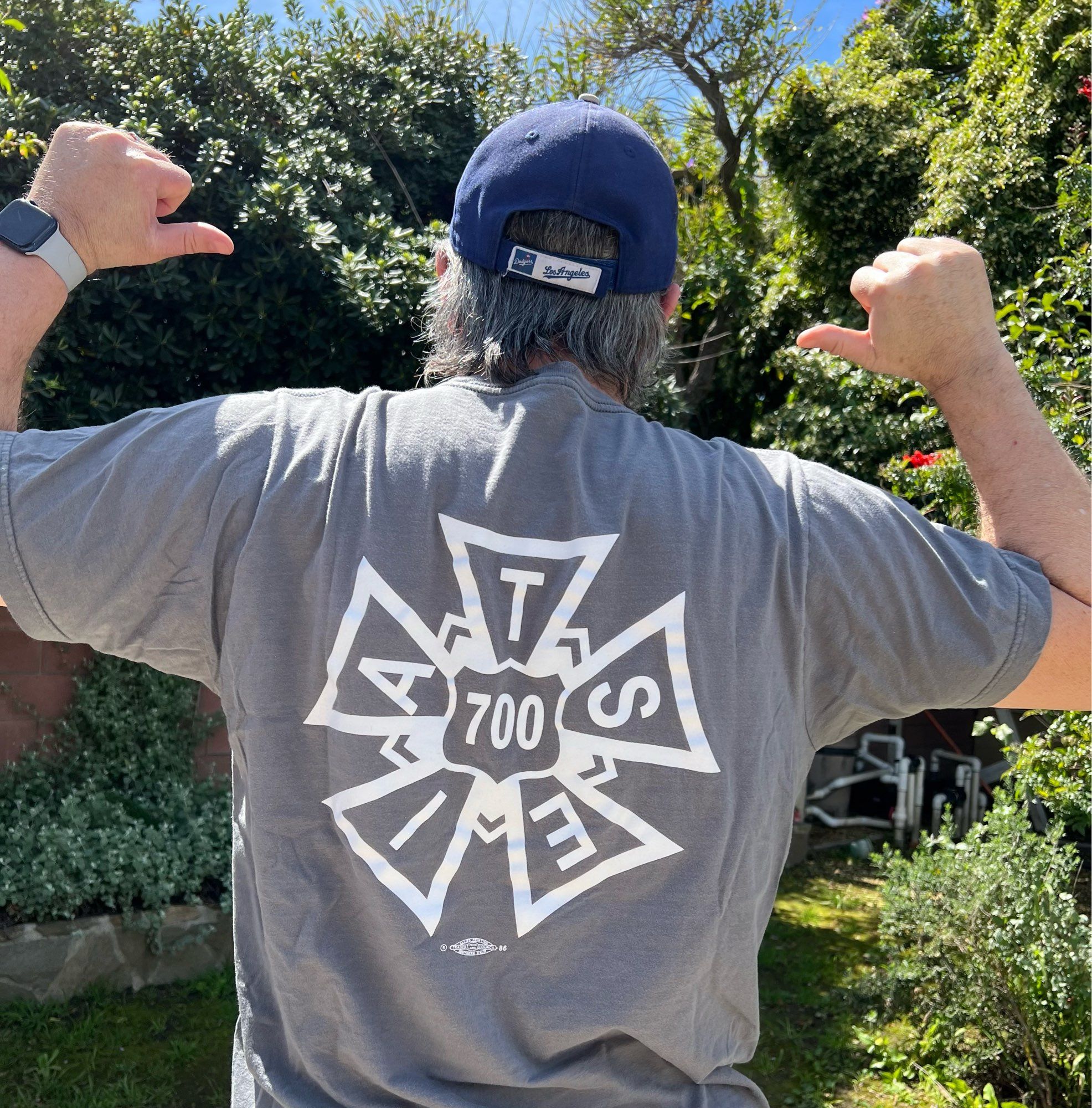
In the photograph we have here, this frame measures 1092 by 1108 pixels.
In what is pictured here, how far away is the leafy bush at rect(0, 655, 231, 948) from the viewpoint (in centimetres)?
390

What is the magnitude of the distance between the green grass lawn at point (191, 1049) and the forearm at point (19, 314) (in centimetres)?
306

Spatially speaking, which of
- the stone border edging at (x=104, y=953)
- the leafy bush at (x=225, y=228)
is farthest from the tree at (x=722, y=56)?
the stone border edging at (x=104, y=953)

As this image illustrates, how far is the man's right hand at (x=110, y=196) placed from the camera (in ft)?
3.76

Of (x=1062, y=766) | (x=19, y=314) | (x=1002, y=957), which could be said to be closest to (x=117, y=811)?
(x=1002, y=957)

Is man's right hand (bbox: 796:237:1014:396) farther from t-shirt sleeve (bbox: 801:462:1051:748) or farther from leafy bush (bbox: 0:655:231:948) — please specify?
leafy bush (bbox: 0:655:231:948)

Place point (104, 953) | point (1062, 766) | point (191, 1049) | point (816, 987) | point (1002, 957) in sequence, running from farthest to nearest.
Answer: point (816, 987) < point (104, 953) < point (191, 1049) < point (1062, 766) < point (1002, 957)

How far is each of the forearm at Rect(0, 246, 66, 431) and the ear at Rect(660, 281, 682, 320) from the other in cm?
64

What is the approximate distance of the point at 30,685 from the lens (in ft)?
14.4

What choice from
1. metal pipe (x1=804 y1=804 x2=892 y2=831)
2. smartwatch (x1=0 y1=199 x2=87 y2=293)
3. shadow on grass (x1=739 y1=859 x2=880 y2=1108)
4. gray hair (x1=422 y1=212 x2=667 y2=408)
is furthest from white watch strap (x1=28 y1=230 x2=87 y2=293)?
metal pipe (x1=804 y1=804 x2=892 y2=831)

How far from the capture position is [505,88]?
5785 mm

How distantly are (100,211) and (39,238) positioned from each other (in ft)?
0.23

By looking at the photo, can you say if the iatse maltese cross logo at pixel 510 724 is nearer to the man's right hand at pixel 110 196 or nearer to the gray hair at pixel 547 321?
the gray hair at pixel 547 321

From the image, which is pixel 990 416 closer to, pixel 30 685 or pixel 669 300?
pixel 669 300

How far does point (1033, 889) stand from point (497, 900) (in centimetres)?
285
